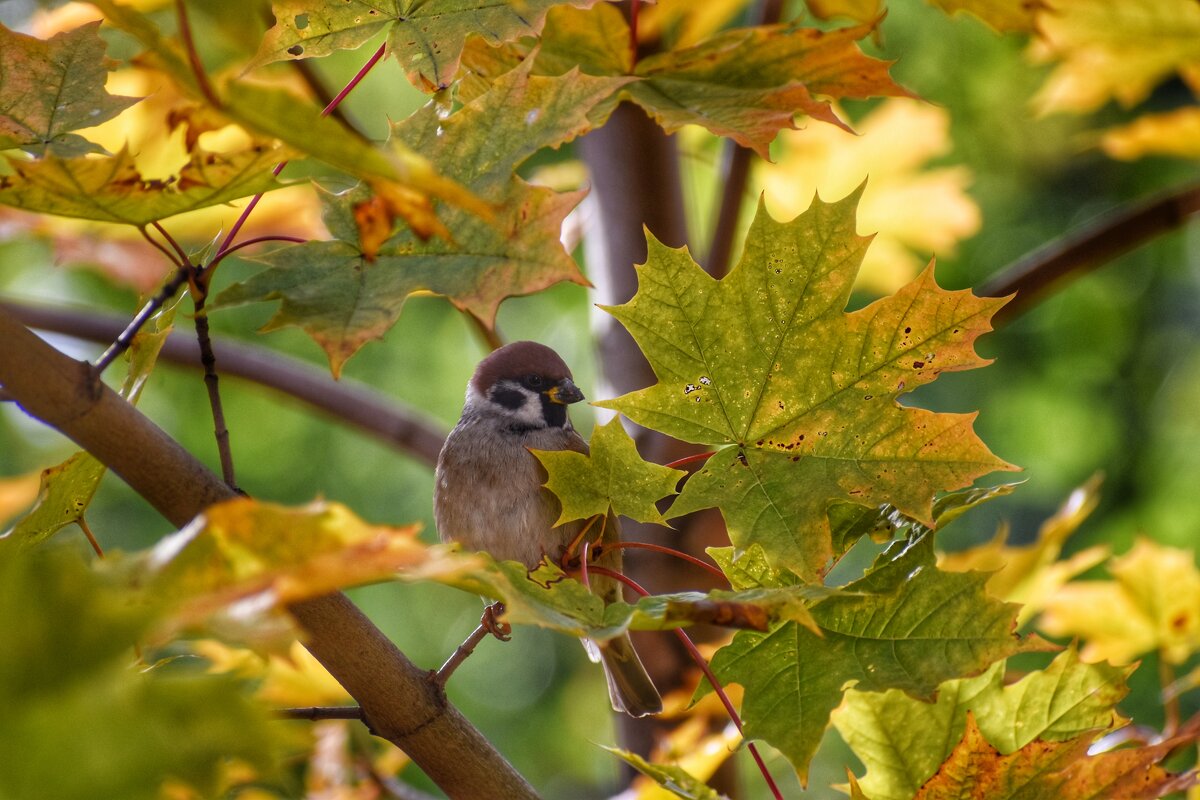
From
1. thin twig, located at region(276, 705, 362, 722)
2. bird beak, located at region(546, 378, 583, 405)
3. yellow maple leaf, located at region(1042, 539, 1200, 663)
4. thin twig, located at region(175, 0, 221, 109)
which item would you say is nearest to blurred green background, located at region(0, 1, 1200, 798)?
bird beak, located at region(546, 378, 583, 405)

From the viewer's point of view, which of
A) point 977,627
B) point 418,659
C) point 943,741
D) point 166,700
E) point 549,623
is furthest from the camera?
point 418,659

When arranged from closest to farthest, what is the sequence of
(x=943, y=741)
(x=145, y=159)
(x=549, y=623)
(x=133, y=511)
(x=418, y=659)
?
(x=549, y=623), (x=943, y=741), (x=145, y=159), (x=418, y=659), (x=133, y=511)

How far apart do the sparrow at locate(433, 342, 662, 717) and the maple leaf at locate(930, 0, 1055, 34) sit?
0.83 metres

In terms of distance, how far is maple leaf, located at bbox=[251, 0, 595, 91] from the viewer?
3.46 feet

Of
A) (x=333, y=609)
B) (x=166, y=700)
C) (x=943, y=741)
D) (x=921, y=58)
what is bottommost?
(x=921, y=58)

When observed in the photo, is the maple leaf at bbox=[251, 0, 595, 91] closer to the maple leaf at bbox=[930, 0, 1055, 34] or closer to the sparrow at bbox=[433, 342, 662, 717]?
the maple leaf at bbox=[930, 0, 1055, 34]

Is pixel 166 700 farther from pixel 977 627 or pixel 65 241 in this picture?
pixel 65 241

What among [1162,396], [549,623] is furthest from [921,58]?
[549,623]

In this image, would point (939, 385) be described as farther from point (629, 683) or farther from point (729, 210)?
point (629, 683)

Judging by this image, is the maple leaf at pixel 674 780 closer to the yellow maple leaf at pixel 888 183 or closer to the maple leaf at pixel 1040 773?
the maple leaf at pixel 1040 773

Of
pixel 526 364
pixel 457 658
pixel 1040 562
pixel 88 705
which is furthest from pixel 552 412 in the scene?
pixel 88 705

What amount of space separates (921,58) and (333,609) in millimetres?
5581

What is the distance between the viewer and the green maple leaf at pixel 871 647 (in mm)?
988

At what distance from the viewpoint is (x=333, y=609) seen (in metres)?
0.88
